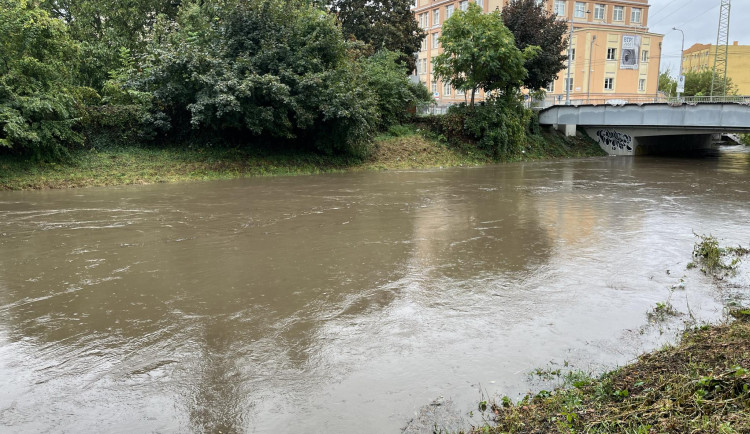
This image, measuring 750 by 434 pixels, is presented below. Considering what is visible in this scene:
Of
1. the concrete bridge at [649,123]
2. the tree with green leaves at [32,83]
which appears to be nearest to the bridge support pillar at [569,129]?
the concrete bridge at [649,123]

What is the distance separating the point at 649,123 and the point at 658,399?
3638 centimetres

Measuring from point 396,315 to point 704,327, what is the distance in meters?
3.85

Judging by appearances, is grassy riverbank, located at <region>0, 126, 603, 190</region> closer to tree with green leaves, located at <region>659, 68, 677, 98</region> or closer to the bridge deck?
the bridge deck

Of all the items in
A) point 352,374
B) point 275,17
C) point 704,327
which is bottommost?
point 352,374

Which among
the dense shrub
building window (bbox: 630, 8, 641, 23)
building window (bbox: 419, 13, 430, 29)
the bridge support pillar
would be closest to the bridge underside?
the bridge support pillar

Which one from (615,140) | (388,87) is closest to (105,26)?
(388,87)

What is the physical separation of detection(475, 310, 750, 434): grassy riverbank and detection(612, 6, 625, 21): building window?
72373mm

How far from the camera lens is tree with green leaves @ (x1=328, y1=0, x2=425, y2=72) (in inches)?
1639

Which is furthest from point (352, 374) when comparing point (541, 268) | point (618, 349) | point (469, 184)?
point (469, 184)

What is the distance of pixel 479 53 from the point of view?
32969 mm

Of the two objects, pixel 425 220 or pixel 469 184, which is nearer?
pixel 425 220

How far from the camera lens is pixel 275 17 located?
27234 mm

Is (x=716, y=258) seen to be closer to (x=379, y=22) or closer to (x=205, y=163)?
(x=205, y=163)

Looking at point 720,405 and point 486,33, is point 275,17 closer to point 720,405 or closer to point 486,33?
point 486,33
